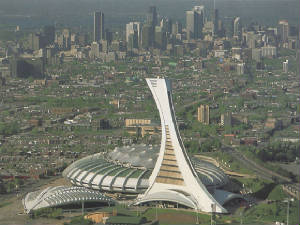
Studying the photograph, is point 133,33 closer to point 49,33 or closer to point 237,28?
point 49,33

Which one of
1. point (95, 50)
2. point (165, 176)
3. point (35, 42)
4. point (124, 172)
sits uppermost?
point (165, 176)

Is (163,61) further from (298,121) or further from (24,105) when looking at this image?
(298,121)

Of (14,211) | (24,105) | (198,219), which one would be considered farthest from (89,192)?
(24,105)

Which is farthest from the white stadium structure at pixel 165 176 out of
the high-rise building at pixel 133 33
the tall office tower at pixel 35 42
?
the high-rise building at pixel 133 33

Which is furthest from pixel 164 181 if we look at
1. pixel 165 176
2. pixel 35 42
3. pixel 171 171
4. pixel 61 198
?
pixel 35 42

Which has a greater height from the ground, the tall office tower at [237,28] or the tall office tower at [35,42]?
the tall office tower at [237,28]

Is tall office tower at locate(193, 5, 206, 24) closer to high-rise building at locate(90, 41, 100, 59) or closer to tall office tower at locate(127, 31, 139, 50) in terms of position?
tall office tower at locate(127, 31, 139, 50)

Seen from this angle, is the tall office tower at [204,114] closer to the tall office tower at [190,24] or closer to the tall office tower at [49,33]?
the tall office tower at [49,33]
